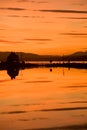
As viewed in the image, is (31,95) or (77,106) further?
(31,95)

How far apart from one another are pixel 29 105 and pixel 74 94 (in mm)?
5769

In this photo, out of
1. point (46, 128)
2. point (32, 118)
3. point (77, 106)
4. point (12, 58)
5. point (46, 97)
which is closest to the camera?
point (46, 128)

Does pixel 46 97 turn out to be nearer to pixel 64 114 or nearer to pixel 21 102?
pixel 21 102

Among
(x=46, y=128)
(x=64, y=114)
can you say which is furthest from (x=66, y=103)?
(x=46, y=128)

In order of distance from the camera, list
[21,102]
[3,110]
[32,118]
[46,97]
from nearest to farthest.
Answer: [32,118] < [3,110] < [21,102] < [46,97]

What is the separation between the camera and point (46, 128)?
605 inches

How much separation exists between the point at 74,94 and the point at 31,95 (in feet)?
9.07

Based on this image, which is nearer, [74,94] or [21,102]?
[21,102]

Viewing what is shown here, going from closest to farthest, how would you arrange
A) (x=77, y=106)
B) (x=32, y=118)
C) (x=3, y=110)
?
(x=32, y=118), (x=3, y=110), (x=77, y=106)

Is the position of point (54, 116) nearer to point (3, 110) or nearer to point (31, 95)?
point (3, 110)

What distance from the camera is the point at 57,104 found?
21.5 metres

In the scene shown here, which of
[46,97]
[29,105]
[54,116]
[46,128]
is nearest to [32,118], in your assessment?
[54,116]

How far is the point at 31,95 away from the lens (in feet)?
84.5

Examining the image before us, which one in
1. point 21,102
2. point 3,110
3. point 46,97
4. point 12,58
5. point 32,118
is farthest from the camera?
point 12,58
